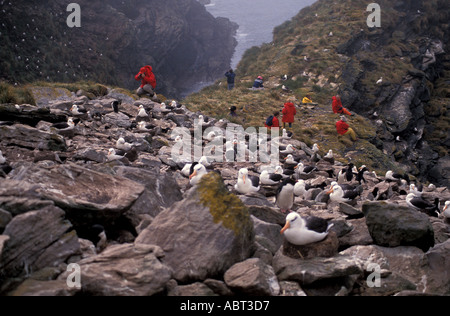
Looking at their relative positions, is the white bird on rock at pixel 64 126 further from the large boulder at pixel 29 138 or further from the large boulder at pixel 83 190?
the large boulder at pixel 83 190

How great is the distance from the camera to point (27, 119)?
10.0 m

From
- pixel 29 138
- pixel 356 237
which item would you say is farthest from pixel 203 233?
pixel 29 138

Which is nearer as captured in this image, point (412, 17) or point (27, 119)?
point (27, 119)

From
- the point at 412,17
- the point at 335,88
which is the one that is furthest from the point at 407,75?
the point at 412,17

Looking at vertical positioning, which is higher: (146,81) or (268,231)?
(146,81)

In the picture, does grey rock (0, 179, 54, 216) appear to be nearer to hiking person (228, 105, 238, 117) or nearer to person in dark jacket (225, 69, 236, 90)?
hiking person (228, 105, 238, 117)

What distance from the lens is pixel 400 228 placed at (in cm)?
555

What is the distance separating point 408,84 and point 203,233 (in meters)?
34.9

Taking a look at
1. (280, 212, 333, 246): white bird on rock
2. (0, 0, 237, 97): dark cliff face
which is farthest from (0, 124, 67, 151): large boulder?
(0, 0, 237, 97): dark cliff face

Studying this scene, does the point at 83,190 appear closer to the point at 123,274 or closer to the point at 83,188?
the point at 83,188

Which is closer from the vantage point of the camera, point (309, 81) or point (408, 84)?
point (309, 81)

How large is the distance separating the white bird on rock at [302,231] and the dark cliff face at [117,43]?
2859cm
